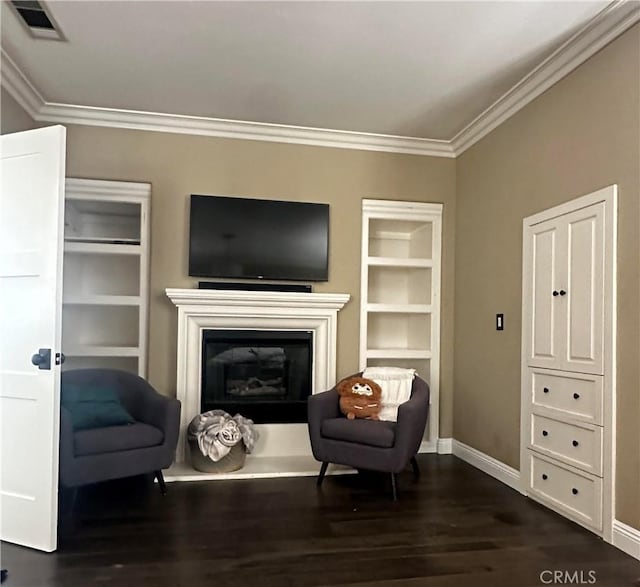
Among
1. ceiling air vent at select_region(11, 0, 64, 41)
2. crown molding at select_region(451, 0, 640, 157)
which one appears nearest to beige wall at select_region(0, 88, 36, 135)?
ceiling air vent at select_region(11, 0, 64, 41)

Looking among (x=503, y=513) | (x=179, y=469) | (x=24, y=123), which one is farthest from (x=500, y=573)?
(x=24, y=123)

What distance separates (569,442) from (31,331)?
296cm

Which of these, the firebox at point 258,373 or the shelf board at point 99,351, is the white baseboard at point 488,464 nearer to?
the firebox at point 258,373

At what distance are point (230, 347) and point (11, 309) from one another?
1.85 m

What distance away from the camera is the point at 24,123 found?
150 inches

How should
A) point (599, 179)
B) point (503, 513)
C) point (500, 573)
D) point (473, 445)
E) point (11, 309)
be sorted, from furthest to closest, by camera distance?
point (473, 445) < point (503, 513) < point (599, 179) < point (11, 309) < point (500, 573)

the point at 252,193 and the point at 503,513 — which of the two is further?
the point at 252,193


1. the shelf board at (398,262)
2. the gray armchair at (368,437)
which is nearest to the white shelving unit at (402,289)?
the shelf board at (398,262)

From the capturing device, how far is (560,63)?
10.4 feet

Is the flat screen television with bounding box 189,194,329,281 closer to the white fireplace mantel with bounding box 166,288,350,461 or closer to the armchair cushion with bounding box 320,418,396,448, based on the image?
the white fireplace mantel with bounding box 166,288,350,461

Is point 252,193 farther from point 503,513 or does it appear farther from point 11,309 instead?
point 503,513

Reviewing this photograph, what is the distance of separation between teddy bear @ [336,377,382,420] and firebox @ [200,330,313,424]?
24.0 inches

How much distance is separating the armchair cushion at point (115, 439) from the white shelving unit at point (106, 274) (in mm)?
944

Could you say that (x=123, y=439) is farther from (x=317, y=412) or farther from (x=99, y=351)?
(x=317, y=412)
